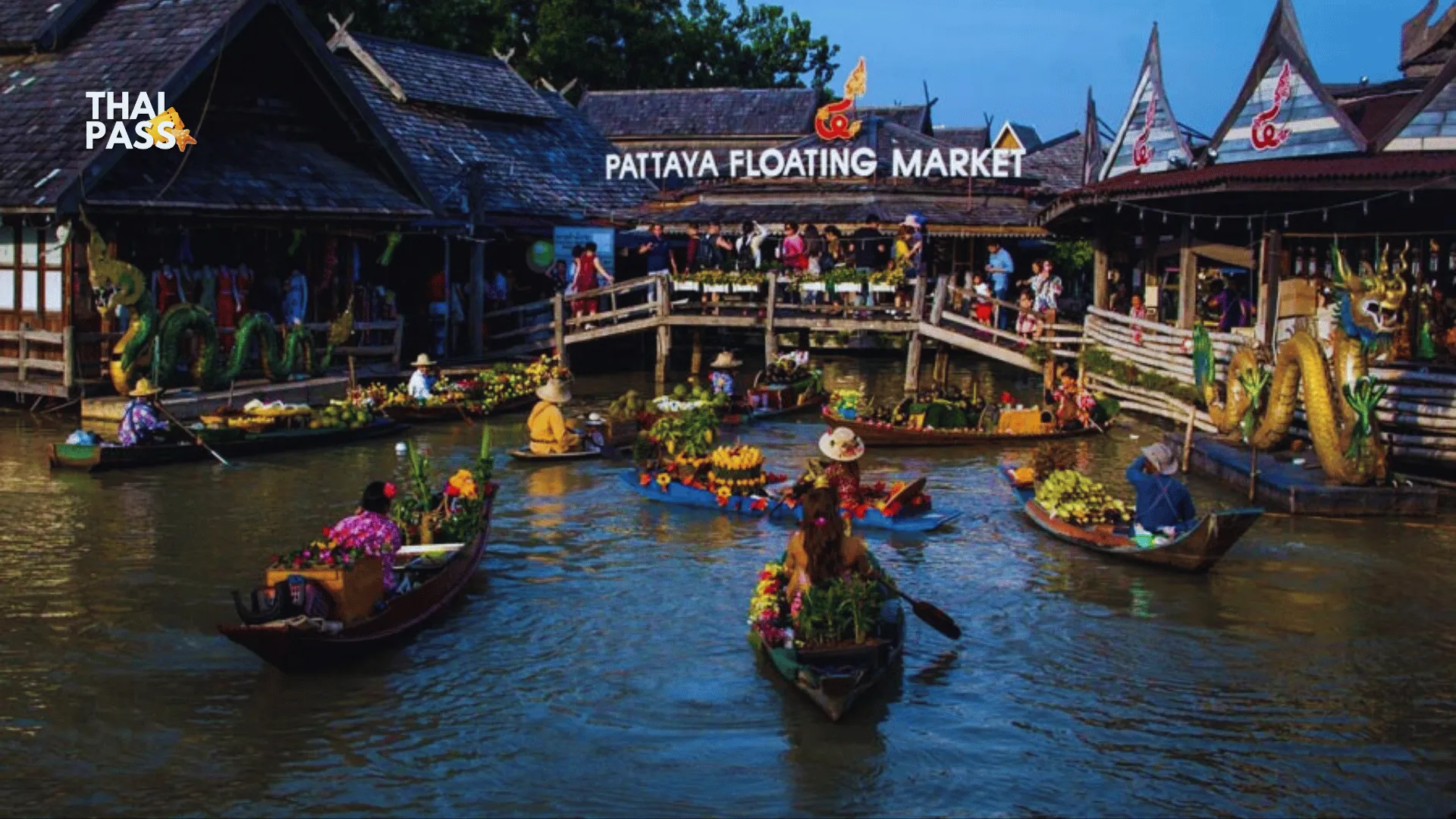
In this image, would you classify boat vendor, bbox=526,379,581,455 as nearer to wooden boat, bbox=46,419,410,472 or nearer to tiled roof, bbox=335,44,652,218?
wooden boat, bbox=46,419,410,472

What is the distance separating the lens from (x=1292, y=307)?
23594 millimetres

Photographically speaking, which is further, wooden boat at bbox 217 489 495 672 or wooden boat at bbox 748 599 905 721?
wooden boat at bbox 217 489 495 672

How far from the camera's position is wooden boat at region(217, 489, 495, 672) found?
1162cm

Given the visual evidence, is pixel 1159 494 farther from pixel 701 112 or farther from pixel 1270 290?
pixel 701 112

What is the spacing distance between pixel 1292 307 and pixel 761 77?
41446 millimetres

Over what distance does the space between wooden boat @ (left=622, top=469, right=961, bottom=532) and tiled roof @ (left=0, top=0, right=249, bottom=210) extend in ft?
33.4

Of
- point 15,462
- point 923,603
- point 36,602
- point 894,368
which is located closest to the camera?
point 923,603

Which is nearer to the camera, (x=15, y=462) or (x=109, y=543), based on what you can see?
(x=109, y=543)

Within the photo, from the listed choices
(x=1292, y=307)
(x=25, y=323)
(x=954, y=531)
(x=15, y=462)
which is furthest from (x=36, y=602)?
(x=1292, y=307)

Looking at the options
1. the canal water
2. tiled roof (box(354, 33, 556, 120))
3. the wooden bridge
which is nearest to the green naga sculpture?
the canal water

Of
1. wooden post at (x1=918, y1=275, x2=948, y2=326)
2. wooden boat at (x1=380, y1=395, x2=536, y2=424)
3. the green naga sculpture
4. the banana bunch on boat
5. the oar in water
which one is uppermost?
wooden post at (x1=918, y1=275, x2=948, y2=326)

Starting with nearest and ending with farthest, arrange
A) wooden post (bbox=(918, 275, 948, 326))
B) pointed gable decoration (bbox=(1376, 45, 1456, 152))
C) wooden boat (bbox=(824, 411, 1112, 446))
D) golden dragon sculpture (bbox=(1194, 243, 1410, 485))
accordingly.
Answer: golden dragon sculpture (bbox=(1194, 243, 1410, 485)) < pointed gable decoration (bbox=(1376, 45, 1456, 152)) < wooden boat (bbox=(824, 411, 1112, 446)) < wooden post (bbox=(918, 275, 948, 326))

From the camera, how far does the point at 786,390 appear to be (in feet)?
89.2

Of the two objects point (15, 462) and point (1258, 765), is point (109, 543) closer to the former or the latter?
point (15, 462)
